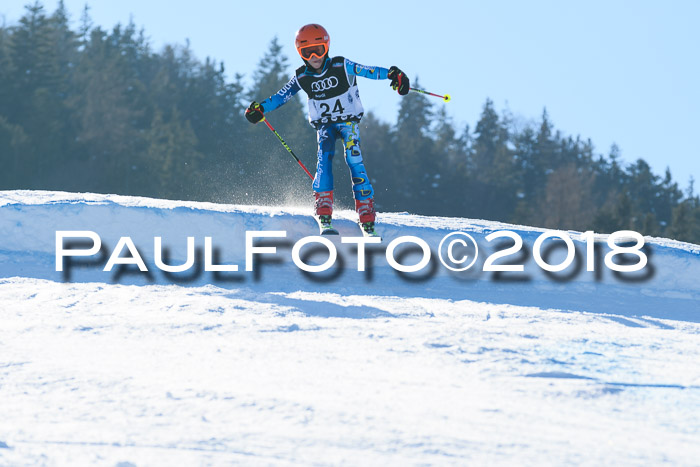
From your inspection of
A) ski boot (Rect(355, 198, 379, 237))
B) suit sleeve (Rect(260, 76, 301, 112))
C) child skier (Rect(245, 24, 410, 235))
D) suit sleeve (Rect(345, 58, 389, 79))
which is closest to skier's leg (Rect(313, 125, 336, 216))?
child skier (Rect(245, 24, 410, 235))

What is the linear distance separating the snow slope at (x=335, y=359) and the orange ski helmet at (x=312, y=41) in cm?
148

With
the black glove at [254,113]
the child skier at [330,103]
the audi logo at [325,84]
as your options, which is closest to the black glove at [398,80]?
the child skier at [330,103]

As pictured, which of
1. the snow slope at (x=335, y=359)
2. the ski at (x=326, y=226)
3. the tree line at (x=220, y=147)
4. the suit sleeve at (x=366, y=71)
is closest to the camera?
the snow slope at (x=335, y=359)

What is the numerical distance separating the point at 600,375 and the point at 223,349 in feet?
6.15

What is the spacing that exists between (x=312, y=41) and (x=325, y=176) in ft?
3.56

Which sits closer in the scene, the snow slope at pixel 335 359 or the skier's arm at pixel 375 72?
the snow slope at pixel 335 359

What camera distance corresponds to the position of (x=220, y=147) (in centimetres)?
4869

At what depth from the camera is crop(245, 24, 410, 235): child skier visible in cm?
700

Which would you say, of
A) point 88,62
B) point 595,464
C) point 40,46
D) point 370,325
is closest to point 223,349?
point 370,325

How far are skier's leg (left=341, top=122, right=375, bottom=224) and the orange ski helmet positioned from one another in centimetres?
62

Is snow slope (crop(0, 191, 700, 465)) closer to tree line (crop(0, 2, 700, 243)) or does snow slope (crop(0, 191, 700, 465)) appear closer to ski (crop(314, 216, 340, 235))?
ski (crop(314, 216, 340, 235))

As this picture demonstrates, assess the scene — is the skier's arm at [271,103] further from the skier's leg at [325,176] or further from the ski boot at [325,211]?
the ski boot at [325,211]

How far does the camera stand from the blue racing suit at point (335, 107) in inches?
279

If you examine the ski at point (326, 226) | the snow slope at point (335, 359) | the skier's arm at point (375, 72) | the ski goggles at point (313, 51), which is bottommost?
the snow slope at point (335, 359)
